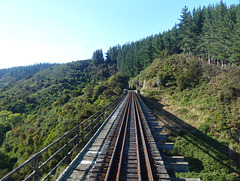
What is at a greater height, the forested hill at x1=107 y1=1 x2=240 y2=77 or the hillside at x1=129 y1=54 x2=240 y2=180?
the forested hill at x1=107 y1=1 x2=240 y2=77

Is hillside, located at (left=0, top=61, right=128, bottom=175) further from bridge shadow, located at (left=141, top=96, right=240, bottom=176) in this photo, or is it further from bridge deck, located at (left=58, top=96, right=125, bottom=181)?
bridge deck, located at (left=58, top=96, right=125, bottom=181)

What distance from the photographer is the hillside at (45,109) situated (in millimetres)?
29514

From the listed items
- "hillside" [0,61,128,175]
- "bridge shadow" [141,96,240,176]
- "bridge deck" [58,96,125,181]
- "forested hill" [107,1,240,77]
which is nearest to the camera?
"bridge deck" [58,96,125,181]

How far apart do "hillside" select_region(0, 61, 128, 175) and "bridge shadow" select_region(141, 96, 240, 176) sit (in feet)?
44.4

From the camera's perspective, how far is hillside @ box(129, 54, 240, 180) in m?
11.9

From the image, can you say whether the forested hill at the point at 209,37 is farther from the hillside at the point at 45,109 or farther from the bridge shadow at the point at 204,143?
the hillside at the point at 45,109

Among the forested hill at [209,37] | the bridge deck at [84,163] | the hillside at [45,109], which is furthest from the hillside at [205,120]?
the hillside at [45,109]

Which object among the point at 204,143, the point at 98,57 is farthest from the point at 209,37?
the point at 98,57

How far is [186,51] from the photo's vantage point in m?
49.1

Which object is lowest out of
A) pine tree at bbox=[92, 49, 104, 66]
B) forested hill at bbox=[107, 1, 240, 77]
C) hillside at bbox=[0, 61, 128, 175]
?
hillside at bbox=[0, 61, 128, 175]

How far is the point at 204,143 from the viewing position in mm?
14445

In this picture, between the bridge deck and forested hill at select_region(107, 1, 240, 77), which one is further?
forested hill at select_region(107, 1, 240, 77)

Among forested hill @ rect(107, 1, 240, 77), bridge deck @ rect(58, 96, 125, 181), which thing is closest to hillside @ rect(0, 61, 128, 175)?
bridge deck @ rect(58, 96, 125, 181)

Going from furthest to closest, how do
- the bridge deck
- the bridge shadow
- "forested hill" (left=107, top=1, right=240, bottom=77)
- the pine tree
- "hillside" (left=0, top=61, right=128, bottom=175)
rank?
the pine tree
"hillside" (left=0, top=61, right=128, bottom=175)
"forested hill" (left=107, top=1, right=240, bottom=77)
the bridge shadow
the bridge deck
